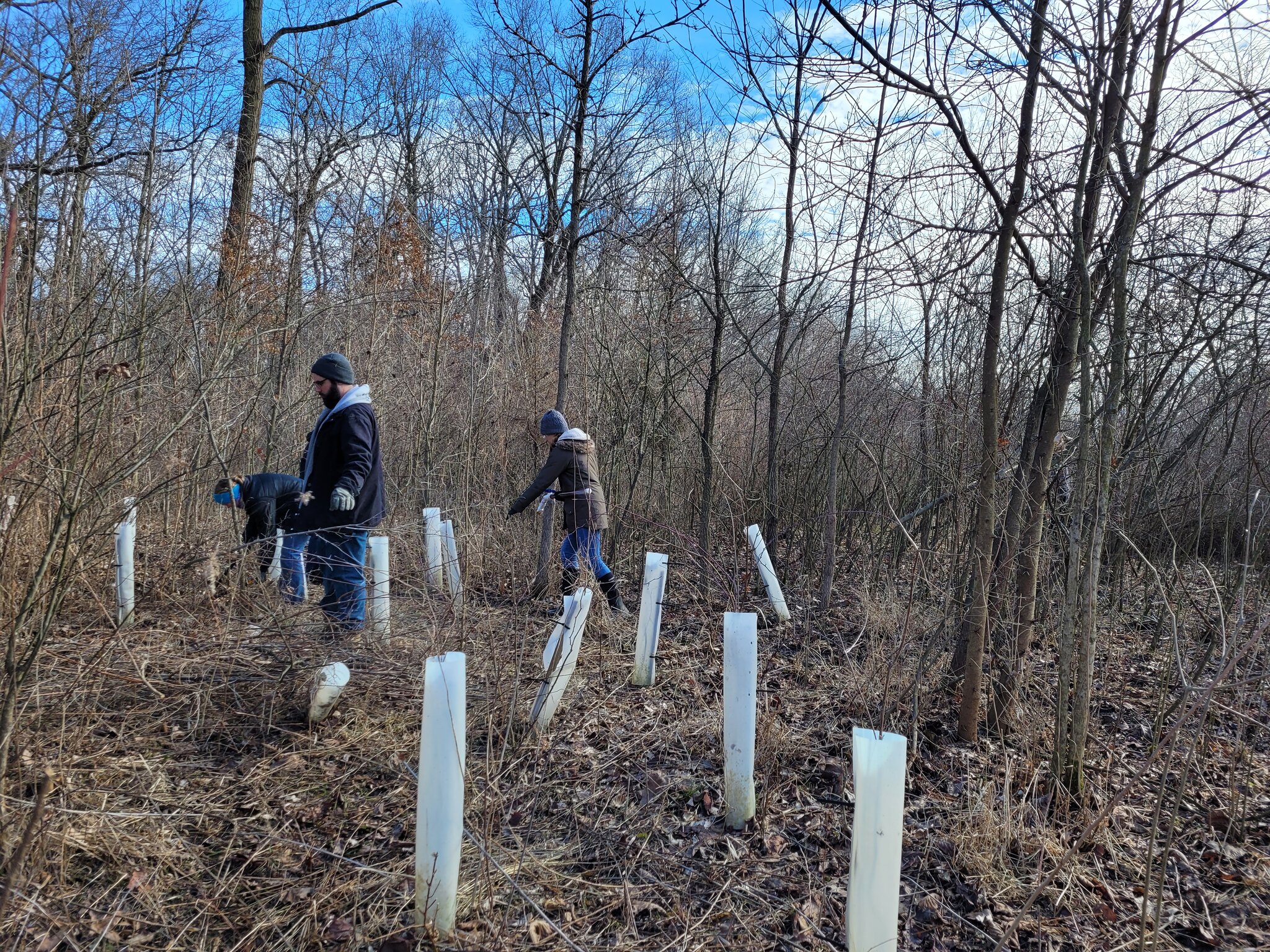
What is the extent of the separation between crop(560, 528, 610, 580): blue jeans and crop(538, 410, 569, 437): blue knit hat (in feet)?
2.63

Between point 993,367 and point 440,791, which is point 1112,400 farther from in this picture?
point 440,791

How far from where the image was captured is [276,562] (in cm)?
482

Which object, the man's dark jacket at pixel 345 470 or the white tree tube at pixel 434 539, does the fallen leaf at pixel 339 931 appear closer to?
the man's dark jacket at pixel 345 470

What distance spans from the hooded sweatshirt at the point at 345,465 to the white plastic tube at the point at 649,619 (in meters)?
1.69

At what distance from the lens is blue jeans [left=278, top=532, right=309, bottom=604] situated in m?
4.79

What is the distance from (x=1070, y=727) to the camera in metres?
3.56

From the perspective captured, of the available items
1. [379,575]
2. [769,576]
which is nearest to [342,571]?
[379,575]

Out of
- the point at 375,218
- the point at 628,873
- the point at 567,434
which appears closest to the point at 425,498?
the point at 567,434

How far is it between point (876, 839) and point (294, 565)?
3.95 meters

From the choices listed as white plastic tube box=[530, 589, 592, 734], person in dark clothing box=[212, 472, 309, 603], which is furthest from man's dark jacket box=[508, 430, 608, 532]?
white plastic tube box=[530, 589, 592, 734]

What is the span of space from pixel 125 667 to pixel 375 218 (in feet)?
24.4

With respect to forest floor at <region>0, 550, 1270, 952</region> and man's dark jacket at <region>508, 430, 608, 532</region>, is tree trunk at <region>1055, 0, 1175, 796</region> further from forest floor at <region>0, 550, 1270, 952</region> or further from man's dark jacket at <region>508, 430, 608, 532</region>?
man's dark jacket at <region>508, 430, 608, 532</region>

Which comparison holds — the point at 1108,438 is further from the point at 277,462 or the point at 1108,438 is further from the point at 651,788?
the point at 277,462

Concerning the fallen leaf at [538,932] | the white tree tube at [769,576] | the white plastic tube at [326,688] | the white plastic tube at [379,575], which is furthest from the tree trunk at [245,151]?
the fallen leaf at [538,932]
